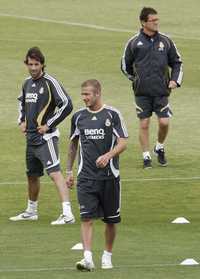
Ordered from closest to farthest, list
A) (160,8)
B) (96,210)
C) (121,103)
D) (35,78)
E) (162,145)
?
(96,210)
(35,78)
(162,145)
(121,103)
(160,8)

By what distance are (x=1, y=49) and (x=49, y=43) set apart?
1.73m

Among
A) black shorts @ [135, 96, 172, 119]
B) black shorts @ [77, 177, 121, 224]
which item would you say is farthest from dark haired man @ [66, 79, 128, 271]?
black shorts @ [135, 96, 172, 119]

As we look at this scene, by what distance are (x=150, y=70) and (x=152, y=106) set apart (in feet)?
1.79

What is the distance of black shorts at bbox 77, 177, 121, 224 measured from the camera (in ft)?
41.3

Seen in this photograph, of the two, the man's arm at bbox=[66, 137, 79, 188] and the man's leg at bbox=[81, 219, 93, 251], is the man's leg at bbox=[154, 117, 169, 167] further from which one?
the man's leg at bbox=[81, 219, 93, 251]

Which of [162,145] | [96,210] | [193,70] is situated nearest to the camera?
[96,210]

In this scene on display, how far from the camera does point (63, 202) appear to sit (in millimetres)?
15117

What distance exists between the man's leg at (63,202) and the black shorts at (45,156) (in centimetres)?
10

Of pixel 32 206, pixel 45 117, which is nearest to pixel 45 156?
pixel 45 117

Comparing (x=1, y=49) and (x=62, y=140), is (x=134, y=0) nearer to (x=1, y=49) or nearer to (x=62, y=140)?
(x=1, y=49)

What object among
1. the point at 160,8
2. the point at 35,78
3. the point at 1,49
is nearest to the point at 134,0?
the point at 160,8

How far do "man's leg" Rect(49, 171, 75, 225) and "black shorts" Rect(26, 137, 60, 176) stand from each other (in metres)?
0.10

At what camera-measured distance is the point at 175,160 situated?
19281mm

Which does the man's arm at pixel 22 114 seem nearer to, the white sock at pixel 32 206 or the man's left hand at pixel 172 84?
the white sock at pixel 32 206
